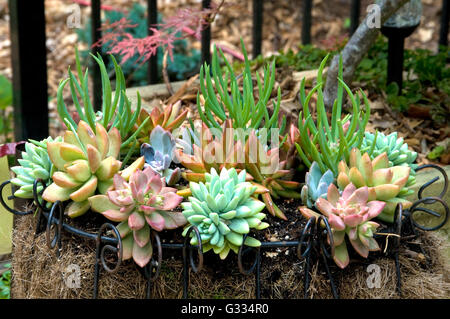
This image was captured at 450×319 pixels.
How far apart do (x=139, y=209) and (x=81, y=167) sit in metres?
0.12

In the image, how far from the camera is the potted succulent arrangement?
0.86 metres

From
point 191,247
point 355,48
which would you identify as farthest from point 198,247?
point 355,48

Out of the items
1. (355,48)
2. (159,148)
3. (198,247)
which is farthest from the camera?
(355,48)

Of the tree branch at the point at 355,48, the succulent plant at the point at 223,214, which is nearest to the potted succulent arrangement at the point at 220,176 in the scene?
the succulent plant at the point at 223,214

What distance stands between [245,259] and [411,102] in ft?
3.40

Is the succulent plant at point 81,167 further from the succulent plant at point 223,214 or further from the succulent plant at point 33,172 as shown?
the succulent plant at point 223,214

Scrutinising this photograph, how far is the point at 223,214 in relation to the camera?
85cm

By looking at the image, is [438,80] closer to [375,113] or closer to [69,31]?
[375,113]

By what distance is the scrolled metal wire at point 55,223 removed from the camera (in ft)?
2.99

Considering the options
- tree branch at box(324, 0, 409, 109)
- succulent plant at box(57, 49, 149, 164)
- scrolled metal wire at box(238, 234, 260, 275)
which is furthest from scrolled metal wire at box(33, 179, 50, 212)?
tree branch at box(324, 0, 409, 109)

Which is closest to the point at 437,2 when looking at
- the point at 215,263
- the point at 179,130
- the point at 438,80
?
the point at 438,80

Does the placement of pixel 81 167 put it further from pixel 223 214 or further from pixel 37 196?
pixel 223 214

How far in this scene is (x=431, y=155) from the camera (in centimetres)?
158

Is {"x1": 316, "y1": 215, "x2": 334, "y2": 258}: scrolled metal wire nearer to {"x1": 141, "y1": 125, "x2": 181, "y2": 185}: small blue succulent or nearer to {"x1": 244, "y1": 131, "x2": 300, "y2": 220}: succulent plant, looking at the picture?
{"x1": 244, "y1": 131, "x2": 300, "y2": 220}: succulent plant
